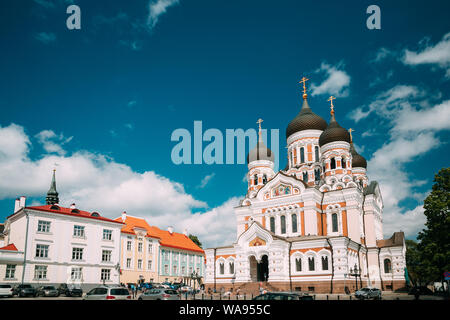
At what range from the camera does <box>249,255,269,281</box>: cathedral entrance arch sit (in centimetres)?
4088

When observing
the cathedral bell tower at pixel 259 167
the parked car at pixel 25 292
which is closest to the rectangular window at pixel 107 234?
the parked car at pixel 25 292

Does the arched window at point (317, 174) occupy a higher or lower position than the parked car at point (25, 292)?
higher

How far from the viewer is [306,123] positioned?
5131 cm

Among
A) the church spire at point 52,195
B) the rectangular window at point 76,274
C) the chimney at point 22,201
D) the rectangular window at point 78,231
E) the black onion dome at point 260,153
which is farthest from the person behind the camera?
the church spire at point 52,195

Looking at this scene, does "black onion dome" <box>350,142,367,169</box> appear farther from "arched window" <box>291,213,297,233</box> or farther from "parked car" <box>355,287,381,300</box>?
"parked car" <box>355,287,381,300</box>

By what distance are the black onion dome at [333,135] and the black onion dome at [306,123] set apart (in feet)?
10.2

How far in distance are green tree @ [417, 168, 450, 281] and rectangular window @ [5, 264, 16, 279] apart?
1434 inches

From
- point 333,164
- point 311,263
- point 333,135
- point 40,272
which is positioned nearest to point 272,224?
point 311,263

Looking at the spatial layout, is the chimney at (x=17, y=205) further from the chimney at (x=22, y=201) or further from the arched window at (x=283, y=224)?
the arched window at (x=283, y=224)

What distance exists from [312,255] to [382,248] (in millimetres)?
10658

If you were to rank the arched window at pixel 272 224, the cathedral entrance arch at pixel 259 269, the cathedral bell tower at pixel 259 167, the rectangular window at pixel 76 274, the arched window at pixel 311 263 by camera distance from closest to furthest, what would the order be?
the arched window at pixel 311 263 → the rectangular window at pixel 76 274 → the cathedral entrance arch at pixel 259 269 → the arched window at pixel 272 224 → the cathedral bell tower at pixel 259 167

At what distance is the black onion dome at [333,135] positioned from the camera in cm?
4670
